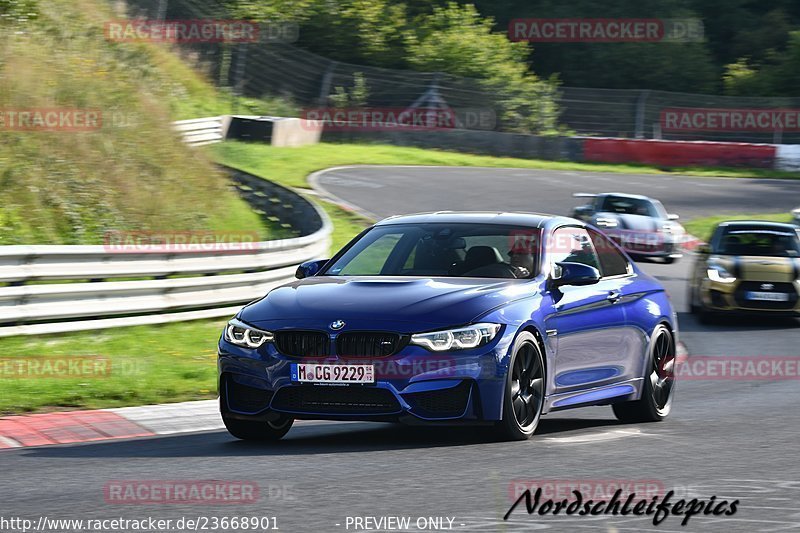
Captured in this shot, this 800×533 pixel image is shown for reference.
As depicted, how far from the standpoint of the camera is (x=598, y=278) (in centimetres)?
923

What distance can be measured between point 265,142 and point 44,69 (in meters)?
17.9

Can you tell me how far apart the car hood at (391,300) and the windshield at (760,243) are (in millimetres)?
11749

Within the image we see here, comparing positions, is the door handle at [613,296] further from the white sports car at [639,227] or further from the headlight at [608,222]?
the headlight at [608,222]

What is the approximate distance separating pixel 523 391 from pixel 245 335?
171 centimetres

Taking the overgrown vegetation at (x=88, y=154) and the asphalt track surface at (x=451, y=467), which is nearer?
the asphalt track surface at (x=451, y=467)

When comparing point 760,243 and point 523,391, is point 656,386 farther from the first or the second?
point 760,243

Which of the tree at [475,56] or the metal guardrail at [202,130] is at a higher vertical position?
the tree at [475,56]

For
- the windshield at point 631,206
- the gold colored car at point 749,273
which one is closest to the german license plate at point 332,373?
the gold colored car at point 749,273

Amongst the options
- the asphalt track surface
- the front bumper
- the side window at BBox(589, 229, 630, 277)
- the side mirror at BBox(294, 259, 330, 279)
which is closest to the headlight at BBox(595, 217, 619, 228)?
the asphalt track surface

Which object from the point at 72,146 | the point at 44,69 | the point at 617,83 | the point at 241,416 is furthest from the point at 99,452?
the point at 617,83

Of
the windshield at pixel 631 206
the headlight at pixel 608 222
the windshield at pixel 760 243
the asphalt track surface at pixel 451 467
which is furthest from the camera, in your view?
the windshield at pixel 631 206

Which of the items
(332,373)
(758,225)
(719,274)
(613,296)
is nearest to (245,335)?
(332,373)

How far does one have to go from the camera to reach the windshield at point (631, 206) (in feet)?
88.7

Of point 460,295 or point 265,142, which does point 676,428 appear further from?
point 265,142
